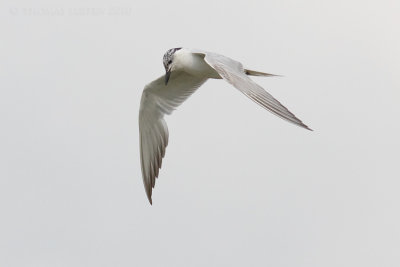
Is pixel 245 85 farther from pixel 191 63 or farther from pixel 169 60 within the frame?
pixel 169 60

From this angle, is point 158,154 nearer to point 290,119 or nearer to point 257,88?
point 257,88

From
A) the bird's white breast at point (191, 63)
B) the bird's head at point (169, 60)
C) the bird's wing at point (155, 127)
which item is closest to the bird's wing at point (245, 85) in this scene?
the bird's white breast at point (191, 63)

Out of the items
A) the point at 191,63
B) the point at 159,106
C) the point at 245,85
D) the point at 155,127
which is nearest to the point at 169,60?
the point at 191,63

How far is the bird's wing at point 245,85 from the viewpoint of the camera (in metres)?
14.1

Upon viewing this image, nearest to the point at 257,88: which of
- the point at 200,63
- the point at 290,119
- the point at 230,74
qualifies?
the point at 230,74

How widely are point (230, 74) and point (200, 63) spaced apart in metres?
2.53

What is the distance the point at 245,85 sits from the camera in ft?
49.5

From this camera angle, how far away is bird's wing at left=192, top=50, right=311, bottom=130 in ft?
46.1

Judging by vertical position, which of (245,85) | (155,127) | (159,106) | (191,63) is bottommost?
(155,127)

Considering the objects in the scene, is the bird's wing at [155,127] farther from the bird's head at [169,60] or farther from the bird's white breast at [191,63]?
the bird's white breast at [191,63]

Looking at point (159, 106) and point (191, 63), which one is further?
point (159, 106)

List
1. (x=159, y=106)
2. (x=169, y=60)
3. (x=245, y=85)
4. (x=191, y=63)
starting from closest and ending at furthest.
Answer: (x=245, y=85) → (x=191, y=63) → (x=169, y=60) → (x=159, y=106)

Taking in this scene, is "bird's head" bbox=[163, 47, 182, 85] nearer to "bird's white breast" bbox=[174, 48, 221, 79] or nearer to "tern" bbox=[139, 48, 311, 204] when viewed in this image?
"tern" bbox=[139, 48, 311, 204]

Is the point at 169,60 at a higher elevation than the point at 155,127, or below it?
higher
